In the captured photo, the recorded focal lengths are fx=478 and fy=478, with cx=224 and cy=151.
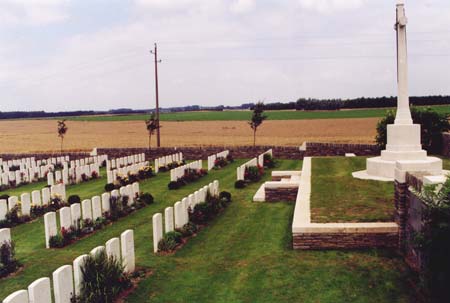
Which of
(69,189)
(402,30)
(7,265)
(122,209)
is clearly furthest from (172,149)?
(7,265)

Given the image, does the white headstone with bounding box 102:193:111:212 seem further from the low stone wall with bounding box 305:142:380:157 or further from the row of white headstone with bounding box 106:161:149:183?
the low stone wall with bounding box 305:142:380:157

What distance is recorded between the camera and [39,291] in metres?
5.69

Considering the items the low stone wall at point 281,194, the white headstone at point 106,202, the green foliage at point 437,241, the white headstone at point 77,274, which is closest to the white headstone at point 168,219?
the white headstone at point 106,202

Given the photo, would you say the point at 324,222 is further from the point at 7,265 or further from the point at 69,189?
the point at 69,189

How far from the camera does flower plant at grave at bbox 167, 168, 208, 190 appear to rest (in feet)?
60.2

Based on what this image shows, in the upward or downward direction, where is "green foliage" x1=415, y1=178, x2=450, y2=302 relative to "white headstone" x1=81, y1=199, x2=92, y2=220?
upward

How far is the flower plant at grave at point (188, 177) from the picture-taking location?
18359 millimetres

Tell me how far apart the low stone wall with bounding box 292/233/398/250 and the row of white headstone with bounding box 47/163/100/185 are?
14039 millimetres

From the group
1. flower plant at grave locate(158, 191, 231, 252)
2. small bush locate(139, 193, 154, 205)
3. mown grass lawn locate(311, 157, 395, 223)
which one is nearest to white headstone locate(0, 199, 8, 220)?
small bush locate(139, 193, 154, 205)

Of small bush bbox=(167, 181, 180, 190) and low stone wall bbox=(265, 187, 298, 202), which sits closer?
low stone wall bbox=(265, 187, 298, 202)

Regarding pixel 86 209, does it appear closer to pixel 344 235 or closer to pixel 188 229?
pixel 188 229

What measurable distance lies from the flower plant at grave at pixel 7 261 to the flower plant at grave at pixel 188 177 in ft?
31.2

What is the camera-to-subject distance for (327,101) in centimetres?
9906

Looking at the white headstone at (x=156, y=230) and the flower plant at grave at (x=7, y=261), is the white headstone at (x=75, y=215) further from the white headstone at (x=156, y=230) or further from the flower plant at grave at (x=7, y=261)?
the white headstone at (x=156, y=230)
